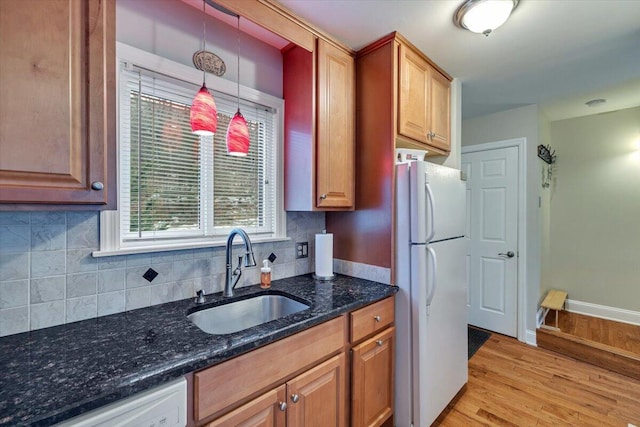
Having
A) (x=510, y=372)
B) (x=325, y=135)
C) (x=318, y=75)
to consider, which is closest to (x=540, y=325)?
(x=510, y=372)

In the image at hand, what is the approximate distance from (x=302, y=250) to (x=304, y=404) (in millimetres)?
981

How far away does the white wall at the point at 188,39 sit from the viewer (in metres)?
1.34

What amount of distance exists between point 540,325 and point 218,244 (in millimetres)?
3366

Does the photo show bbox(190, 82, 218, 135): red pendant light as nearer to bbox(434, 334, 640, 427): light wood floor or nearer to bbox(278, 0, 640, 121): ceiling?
bbox(278, 0, 640, 121): ceiling

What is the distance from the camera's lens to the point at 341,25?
1663mm

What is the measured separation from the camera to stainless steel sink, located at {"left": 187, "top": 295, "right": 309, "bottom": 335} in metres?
A: 1.42

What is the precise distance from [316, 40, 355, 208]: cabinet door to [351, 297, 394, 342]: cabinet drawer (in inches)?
25.4

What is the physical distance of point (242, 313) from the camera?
1573 mm

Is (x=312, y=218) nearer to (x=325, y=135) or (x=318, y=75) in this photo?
(x=325, y=135)

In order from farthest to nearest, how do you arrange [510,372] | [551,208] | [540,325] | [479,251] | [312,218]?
[551,208]
[479,251]
[540,325]
[510,372]
[312,218]

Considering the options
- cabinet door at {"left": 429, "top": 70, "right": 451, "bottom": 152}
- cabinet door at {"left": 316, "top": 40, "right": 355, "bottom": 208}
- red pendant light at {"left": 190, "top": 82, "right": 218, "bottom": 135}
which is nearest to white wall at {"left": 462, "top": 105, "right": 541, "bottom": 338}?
cabinet door at {"left": 429, "top": 70, "right": 451, "bottom": 152}

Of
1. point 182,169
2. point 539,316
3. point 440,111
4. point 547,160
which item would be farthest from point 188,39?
point 539,316

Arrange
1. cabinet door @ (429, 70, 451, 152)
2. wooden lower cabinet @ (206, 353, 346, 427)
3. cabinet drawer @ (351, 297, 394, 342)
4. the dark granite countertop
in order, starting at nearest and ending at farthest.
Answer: the dark granite countertop, wooden lower cabinet @ (206, 353, 346, 427), cabinet drawer @ (351, 297, 394, 342), cabinet door @ (429, 70, 451, 152)

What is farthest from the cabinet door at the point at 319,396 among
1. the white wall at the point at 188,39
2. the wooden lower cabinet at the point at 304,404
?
the white wall at the point at 188,39
